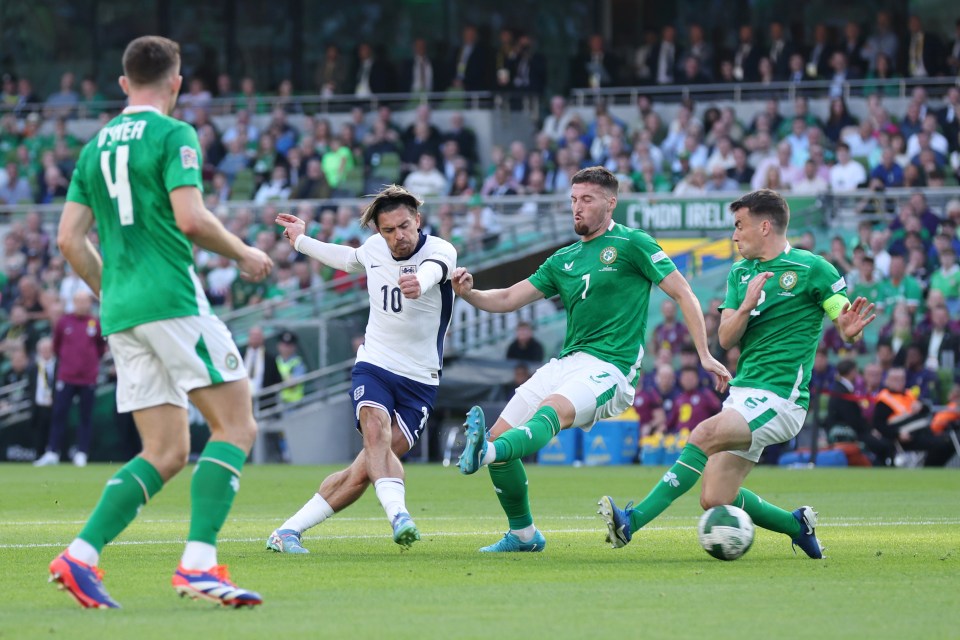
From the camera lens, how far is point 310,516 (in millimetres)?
9930

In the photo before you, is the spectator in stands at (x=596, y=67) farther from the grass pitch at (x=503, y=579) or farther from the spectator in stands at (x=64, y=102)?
the grass pitch at (x=503, y=579)

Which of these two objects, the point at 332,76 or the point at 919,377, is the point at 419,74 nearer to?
the point at 332,76

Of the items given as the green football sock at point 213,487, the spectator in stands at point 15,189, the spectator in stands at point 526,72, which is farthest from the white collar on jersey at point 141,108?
the spectator in stands at point 15,189

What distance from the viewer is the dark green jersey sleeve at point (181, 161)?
22.3ft

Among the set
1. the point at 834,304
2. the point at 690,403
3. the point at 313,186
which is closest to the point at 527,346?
the point at 690,403

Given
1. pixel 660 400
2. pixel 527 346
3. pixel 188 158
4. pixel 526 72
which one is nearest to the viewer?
pixel 188 158

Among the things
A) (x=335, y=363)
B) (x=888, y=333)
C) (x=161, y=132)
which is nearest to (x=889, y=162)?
(x=888, y=333)

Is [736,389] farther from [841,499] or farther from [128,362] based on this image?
[841,499]

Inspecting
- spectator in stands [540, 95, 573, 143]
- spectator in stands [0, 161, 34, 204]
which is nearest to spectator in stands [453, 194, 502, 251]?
spectator in stands [540, 95, 573, 143]

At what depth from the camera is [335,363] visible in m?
25.4

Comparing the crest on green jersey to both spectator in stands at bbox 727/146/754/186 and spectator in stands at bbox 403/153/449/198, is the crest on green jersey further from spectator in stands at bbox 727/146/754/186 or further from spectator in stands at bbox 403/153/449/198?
spectator in stands at bbox 403/153/449/198

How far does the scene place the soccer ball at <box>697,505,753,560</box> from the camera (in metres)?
8.99

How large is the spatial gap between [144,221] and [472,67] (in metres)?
25.6

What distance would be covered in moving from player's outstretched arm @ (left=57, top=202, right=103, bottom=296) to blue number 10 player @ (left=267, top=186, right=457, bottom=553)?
2745 mm
